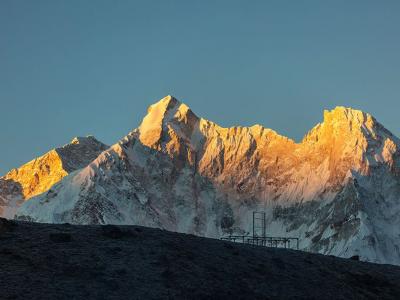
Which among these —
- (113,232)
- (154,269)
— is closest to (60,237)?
(113,232)

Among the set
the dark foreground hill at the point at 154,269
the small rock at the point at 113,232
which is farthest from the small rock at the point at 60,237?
the small rock at the point at 113,232

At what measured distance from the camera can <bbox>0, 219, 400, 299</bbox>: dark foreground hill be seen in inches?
2233

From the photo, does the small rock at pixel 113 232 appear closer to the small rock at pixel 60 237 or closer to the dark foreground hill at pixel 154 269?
the dark foreground hill at pixel 154 269

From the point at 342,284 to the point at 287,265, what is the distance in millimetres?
5006

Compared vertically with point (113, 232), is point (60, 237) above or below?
below

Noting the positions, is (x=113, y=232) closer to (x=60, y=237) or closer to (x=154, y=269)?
(x=60, y=237)

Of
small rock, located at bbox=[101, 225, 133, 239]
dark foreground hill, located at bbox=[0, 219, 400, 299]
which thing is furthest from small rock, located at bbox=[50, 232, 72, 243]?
small rock, located at bbox=[101, 225, 133, 239]

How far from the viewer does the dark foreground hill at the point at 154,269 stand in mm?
56719

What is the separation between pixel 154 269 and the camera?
62.2 meters

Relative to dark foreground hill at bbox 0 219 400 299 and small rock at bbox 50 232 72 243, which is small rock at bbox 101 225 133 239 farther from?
small rock at bbox 50 232 72 243

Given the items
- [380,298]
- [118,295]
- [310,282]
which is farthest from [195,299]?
[380,298]

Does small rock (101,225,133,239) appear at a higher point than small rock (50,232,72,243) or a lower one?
higher

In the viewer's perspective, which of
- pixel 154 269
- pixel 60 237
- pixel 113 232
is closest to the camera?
pixel 154 269

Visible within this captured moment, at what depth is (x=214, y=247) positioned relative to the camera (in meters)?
73.3
